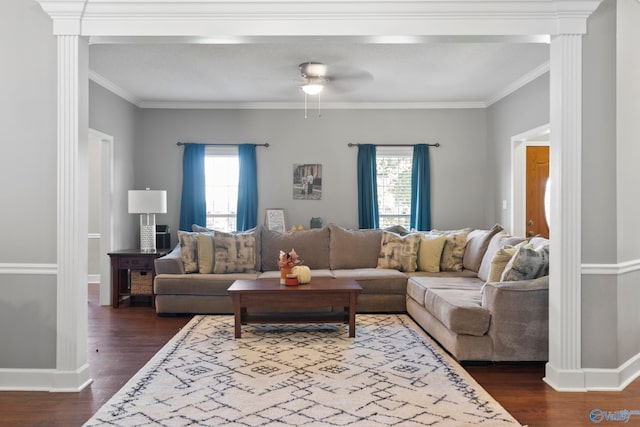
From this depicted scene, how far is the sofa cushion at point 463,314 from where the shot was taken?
12.4ft

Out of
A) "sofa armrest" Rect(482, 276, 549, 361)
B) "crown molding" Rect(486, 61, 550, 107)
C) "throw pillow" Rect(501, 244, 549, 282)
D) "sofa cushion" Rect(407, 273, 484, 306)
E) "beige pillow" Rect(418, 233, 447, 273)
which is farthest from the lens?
"beige pillow" Rect(418, 233, 447, 273)

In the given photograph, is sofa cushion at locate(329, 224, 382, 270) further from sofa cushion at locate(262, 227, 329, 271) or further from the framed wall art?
the framed wall art

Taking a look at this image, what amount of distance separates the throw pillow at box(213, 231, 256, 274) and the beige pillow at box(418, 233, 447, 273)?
2044 millimetres

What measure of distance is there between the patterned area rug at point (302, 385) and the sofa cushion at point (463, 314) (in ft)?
0.93

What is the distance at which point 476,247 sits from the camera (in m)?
5.85

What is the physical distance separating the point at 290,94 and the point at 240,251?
220cm

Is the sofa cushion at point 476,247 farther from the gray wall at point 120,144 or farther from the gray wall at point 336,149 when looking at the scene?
the gray wall at point 120,144

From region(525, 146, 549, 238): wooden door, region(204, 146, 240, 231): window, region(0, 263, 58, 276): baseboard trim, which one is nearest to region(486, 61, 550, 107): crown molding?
region(525, 146, 549, 238): wooden door

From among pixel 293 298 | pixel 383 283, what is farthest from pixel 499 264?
pixel 293 298

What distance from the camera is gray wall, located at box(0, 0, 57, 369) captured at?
10.9 ft

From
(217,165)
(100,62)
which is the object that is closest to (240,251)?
(217,165)

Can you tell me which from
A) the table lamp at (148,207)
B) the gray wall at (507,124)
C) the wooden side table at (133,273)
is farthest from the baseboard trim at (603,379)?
the table lamp at (148,207)

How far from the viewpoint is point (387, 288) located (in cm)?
560

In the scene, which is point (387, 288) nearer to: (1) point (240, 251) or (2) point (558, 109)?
(1) point (240, 251)
